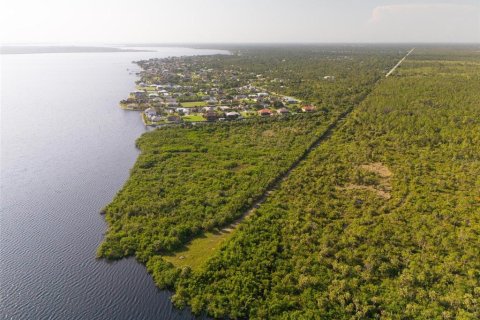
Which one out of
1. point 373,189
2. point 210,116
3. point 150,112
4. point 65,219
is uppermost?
point 150,112

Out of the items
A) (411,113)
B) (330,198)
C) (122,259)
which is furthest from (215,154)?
(411,113)

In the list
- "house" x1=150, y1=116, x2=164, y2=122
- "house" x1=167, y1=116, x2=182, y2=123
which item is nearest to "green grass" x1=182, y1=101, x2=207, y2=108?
"house" x1=167, y1=116, x2=182, y2=123

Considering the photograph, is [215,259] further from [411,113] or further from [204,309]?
[411,113]

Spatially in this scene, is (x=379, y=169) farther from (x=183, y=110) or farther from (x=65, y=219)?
(x=183, y=110)

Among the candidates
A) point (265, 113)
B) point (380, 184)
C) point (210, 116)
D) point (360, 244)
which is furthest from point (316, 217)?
point (265, 113)

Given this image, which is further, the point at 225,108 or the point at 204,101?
the point at 204,101

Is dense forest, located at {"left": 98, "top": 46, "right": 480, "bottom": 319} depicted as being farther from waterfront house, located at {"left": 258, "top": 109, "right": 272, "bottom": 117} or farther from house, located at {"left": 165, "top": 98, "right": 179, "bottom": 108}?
house, located at {"left": 165, "top": 98, "right": 179, "bottom": 108}
